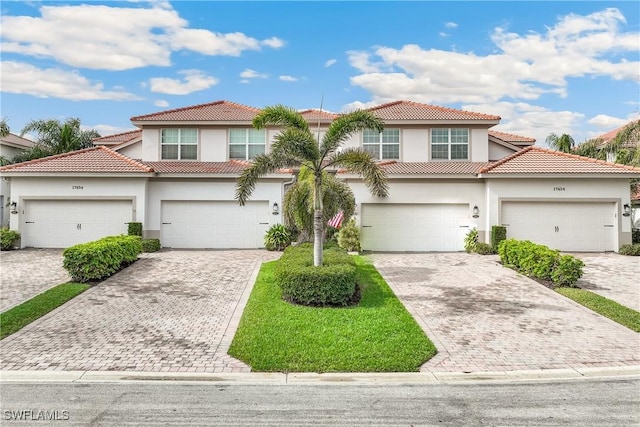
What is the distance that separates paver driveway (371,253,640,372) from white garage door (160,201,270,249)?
7485 millimetres

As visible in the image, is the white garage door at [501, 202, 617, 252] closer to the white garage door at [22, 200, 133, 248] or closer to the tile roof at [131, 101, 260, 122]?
the tile roof at [131, 101, 260, 122]

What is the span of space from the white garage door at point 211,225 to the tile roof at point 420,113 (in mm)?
7622

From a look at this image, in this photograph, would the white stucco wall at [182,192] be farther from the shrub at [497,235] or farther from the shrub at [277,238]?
the shrub at [497,235]

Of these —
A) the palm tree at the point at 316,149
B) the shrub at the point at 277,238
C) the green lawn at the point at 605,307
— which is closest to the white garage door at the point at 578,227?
the green lawn at the point at 605,307

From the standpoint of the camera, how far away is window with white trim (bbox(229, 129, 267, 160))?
20828 mm

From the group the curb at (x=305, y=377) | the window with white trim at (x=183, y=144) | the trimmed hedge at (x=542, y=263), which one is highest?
the window with white trim at (x=183, y=144)

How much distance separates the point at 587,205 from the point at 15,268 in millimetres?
22852

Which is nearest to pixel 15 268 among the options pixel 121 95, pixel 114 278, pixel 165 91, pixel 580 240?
pixel 114 278

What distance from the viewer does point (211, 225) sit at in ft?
64.1

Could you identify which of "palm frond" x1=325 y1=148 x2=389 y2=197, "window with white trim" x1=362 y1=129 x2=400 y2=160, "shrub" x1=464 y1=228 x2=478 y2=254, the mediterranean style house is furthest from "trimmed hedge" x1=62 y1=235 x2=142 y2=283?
"shrub" x1=464 y1=228 x2=478 y2=254

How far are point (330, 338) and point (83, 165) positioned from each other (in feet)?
52.9

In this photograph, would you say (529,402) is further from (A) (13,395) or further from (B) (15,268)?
(B) (15,268)

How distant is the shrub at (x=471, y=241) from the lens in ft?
60.6

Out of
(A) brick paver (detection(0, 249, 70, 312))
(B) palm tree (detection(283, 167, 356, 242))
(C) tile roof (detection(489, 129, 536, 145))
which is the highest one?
(C) tile roof (detection(489, 129, 536, 145))
